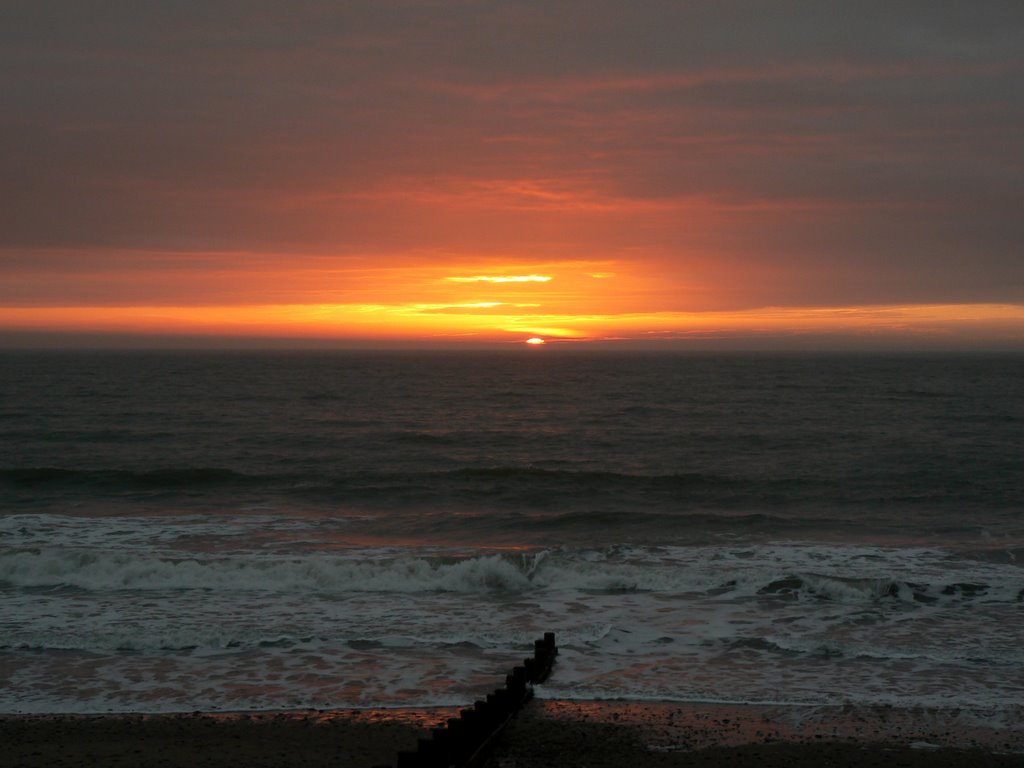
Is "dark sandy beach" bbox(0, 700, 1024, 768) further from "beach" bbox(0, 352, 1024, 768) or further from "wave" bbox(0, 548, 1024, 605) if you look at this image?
"wave" bbox(0, 548, 1024, 605)

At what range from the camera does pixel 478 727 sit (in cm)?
1016

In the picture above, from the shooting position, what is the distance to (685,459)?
123 feet

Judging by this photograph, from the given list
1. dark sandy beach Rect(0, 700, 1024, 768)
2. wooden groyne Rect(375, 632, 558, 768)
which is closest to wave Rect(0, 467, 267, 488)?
dark sandy beach Rect(0, 700, 1024, 768)

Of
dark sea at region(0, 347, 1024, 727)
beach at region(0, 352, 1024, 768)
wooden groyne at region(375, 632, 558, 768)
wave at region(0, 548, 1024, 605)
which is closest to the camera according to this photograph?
wooden groyne at region(375, 632, 558, 768)

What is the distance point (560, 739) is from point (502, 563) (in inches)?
350

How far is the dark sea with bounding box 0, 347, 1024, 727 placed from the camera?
13133mm

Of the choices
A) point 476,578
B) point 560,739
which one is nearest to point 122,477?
point 476,578

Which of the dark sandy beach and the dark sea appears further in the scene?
the dark sea

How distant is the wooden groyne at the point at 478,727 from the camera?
8805 millimetres

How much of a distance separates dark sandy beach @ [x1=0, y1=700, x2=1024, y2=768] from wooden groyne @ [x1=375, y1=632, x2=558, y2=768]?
0.21 meters

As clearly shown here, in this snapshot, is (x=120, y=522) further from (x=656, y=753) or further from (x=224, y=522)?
(x=656, y=753)

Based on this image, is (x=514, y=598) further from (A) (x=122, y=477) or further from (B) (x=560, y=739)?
(A) (x=122, y=477)

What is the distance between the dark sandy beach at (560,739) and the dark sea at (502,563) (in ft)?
1.75

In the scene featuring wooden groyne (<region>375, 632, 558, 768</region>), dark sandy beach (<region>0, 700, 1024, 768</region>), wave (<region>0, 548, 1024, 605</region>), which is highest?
wooden groyne (<region>375, 632, 558, 768</region>)
